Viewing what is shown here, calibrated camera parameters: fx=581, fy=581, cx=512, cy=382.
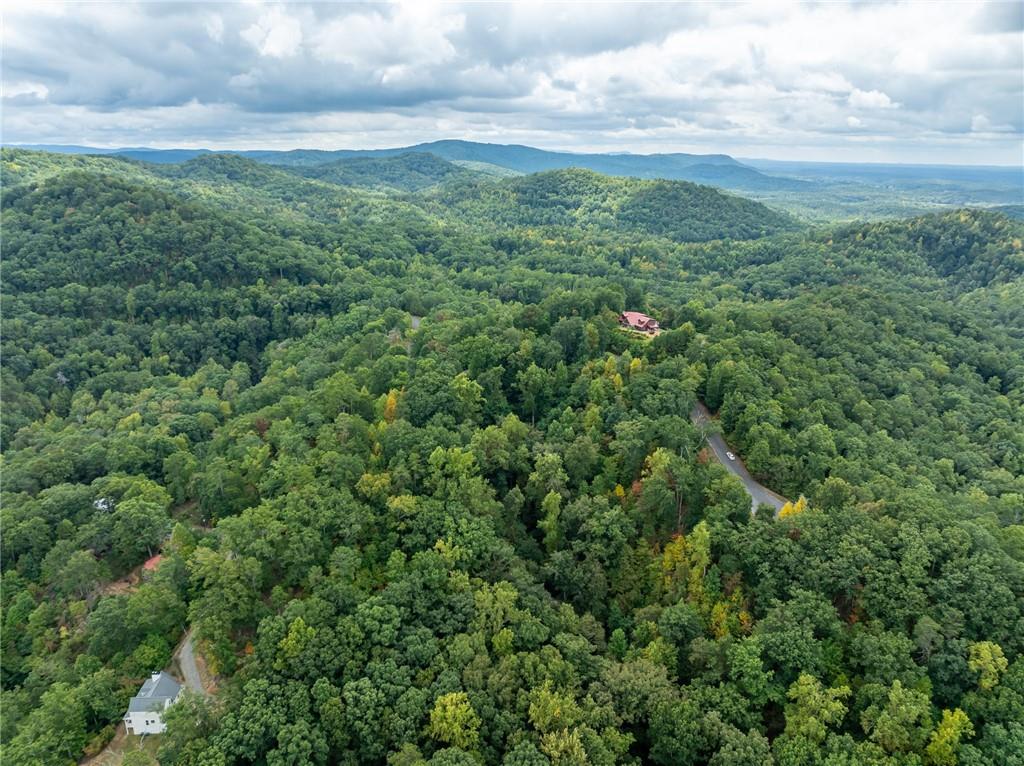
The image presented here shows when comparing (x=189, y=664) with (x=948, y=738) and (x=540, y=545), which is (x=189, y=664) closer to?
(x=540, y=545)

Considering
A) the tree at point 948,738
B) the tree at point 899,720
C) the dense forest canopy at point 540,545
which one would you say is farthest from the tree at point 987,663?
the tree at point 899,720

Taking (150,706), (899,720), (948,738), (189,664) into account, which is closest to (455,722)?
(150,706)

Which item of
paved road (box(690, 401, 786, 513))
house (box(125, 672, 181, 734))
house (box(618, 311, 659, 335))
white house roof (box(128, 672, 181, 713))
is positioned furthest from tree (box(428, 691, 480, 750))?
house (box(618, 311, 659, 335))

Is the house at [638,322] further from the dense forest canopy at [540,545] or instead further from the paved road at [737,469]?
the paved road at [737,469]

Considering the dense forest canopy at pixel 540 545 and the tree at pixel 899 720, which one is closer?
the tree at pixel 899 720

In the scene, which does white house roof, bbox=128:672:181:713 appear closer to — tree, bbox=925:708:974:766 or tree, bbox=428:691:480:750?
tree, bbox=428:691:480:750

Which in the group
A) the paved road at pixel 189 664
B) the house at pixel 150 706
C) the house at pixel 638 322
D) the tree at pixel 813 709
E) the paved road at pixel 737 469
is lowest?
the paved road at pixel 189 664
